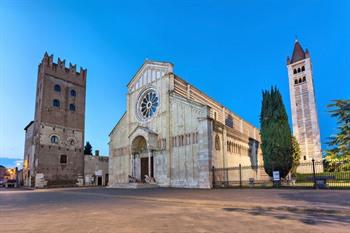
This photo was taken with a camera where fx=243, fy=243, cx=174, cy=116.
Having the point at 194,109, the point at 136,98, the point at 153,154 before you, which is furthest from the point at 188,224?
the point at 136,98

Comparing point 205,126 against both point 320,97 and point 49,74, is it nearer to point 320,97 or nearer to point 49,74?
point 49,74

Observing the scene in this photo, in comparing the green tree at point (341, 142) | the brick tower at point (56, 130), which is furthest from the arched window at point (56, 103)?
the green tree at point (341, 142)

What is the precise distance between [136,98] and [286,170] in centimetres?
2034

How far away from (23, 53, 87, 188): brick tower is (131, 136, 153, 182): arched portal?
624 inches

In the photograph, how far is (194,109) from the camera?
2566 centimetres

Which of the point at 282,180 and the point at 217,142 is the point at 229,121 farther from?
the point at 282,180

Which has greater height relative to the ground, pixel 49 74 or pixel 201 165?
pixel 49 74

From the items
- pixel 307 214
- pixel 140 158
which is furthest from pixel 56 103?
pixel 307 214

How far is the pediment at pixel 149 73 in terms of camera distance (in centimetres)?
2995

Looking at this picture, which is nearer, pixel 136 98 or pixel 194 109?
pixel 194 109

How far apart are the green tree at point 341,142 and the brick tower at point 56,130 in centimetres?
3748

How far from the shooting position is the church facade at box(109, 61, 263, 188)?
2448cm

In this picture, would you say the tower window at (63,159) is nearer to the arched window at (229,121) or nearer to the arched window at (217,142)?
the arched window at (217,142)

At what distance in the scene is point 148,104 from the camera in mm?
31531
